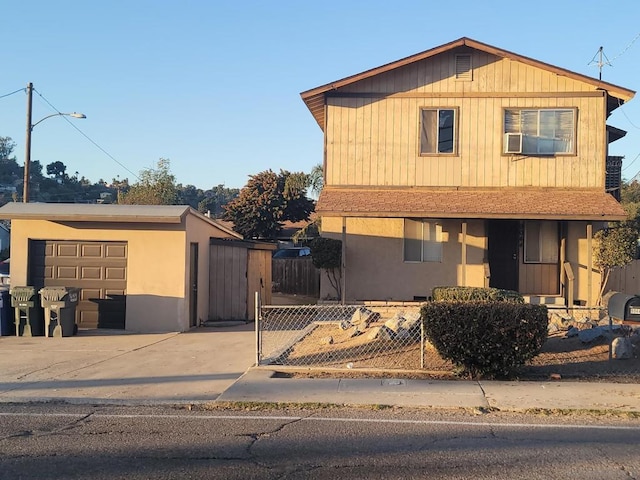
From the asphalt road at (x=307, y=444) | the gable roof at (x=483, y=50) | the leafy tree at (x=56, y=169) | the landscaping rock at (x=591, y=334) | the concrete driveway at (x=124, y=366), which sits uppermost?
the leafy tree at (x=56, y=169)

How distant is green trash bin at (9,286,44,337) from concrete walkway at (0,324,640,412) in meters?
2.38

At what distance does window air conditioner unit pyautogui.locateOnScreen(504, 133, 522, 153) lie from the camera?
1866 cm

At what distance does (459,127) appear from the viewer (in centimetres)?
1909

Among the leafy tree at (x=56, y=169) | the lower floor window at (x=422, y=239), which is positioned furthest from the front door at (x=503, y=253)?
the leafy tree at (x=56, y=169)

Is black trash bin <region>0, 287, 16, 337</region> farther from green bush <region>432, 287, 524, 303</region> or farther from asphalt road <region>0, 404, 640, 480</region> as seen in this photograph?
green bush <region>432, 287, 524, 303</region>

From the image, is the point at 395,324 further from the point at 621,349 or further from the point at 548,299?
the point at 548,299

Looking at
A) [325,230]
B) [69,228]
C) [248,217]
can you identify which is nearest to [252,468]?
[69,228]

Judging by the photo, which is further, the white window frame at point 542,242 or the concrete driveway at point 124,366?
the white window frame at point 542,242

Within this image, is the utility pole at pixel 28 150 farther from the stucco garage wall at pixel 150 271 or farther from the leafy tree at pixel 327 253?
the leafy tree at pixel 327 253

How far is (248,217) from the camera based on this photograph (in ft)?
121

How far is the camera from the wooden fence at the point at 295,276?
2805 centimetres

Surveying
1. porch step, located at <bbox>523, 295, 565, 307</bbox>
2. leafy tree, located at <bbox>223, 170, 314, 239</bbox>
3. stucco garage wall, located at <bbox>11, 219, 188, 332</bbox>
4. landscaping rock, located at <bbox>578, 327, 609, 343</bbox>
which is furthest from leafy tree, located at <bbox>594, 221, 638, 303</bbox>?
leafy tree, located at <bbox>223, 170, 314, 239</bbox>

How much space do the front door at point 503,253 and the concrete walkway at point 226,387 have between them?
9.69 m

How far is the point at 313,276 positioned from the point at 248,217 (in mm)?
10103
